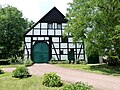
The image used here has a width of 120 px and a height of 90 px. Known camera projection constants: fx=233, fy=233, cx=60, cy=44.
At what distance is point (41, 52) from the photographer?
41156 mm

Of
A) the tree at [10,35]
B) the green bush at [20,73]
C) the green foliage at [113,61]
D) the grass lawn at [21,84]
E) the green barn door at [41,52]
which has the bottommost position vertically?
the grass lawn at [21,84]

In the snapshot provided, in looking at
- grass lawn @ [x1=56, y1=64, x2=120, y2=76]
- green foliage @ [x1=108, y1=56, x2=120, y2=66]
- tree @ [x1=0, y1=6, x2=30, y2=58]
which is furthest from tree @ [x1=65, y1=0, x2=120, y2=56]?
tree @ [x1=0, y1=6, x2=30, y2=58]

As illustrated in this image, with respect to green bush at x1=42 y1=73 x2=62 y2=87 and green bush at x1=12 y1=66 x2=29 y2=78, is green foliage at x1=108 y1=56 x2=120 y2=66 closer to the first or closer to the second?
green bush at x1=12 y1=66 x2=29 y2=78

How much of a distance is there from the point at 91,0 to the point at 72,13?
4.08 meters

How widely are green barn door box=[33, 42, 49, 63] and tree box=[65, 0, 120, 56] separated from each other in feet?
44.6

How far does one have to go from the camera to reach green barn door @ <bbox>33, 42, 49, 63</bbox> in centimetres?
4089

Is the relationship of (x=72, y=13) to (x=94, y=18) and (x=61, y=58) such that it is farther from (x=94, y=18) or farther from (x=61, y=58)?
(x=61, y=58)

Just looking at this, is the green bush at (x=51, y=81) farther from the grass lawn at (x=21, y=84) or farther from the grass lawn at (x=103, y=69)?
the grass lawn at (x=103, y=69)

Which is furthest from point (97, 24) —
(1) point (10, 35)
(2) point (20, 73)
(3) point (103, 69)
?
(1) point (10, 35)

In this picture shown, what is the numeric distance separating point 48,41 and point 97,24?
16246 millimetres

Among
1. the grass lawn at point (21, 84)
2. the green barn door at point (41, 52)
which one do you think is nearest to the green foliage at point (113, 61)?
the green barn door at point (41, 52)

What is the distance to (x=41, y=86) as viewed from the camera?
15.4 metres

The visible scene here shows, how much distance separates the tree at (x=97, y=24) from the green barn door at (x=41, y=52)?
13.6 m

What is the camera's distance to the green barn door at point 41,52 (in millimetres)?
40888
